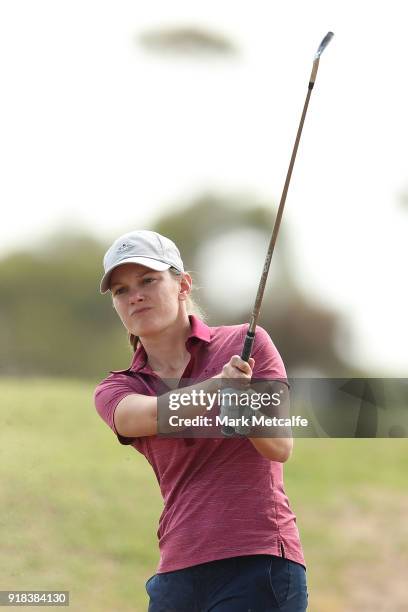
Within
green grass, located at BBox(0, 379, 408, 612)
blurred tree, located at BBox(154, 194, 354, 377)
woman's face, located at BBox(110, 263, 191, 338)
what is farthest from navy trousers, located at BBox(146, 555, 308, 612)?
blurred tree, located at BBox(154, 194, 354, 377)

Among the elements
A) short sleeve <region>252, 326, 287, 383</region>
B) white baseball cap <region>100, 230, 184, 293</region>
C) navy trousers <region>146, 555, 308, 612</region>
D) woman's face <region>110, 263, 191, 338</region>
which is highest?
white baseball cap <region>100, 230, 184, 293</region>

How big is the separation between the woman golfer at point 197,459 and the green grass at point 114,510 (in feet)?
11.0

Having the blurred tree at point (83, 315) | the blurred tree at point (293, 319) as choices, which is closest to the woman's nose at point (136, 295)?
the blurred tree at point (83, 315)

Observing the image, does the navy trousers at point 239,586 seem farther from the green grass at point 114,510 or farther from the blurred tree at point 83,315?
the blurred tree at point 83,315

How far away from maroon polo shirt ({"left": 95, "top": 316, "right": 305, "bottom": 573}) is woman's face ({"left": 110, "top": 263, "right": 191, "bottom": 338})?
7cm

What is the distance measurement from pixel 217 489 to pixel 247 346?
0.25 meters

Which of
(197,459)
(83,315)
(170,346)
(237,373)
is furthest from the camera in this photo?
(83,315)

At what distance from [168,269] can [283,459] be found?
1.38 ft

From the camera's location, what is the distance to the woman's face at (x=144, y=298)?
190 centimetres

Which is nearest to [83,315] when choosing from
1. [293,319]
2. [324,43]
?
[293,319]

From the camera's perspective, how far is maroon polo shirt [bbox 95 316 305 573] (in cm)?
178

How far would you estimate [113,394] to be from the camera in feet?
6.35

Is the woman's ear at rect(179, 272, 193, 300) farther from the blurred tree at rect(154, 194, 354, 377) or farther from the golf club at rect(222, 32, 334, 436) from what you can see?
the blurred tree at rect(154, 194, 354, 377)

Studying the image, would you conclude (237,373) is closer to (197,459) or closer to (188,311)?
(197,459)
